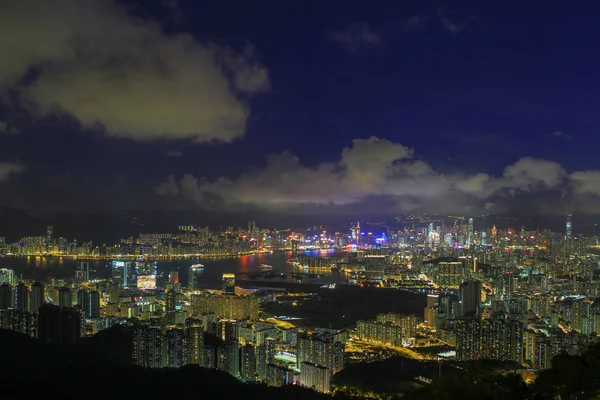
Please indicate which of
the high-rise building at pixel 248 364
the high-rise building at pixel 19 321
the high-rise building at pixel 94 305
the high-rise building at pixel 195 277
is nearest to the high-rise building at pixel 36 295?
the high-rise building at pixel 94 305

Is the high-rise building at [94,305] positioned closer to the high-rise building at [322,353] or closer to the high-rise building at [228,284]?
the high-rise building at [228,284]

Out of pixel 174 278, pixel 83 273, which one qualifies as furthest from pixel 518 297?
pixel 83 273

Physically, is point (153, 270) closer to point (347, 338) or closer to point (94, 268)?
point (94, 268)

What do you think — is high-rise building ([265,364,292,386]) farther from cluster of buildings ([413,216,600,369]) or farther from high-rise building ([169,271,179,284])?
high-rise building ([169,271,179,284])

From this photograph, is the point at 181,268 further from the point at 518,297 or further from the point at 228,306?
the point at 518,297

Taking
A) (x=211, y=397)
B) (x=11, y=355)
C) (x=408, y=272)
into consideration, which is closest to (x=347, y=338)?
(x=211, y=397)

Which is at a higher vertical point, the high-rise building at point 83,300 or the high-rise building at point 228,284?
the high-rise building at point 83,300
